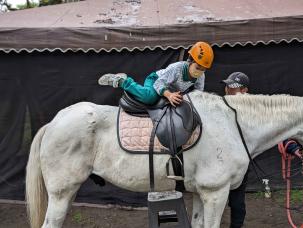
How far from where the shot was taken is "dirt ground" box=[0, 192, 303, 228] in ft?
A: 16.2

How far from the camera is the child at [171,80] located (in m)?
3.25

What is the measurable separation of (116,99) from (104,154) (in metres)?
2.13

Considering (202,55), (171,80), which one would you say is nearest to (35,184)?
(171,80)

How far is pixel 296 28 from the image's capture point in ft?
16.4

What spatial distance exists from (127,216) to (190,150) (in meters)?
2.31

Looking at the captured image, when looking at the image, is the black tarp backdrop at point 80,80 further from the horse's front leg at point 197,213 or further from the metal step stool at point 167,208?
the horse's front leg at point 197,213

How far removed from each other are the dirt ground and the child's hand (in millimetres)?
2127

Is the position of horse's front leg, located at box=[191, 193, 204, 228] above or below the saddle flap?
below

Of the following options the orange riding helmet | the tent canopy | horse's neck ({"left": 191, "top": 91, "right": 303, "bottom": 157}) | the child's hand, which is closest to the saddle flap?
the child's hand

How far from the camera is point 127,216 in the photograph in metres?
5.24

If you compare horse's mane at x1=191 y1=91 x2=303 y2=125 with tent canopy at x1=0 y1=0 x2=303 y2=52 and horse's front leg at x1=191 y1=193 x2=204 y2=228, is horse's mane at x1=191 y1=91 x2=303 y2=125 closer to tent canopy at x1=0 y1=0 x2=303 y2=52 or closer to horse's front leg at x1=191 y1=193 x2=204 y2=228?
horse's front leg at x1=191 y1=193 x2=204 y2=228

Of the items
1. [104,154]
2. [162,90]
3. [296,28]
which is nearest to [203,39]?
[296,28]

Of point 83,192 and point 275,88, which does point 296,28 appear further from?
point 83,192

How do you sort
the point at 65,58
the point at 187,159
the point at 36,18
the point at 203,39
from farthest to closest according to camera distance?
the point at 36,18 < the point at 65,58 < the point at 203,39 < the point at 187,159
